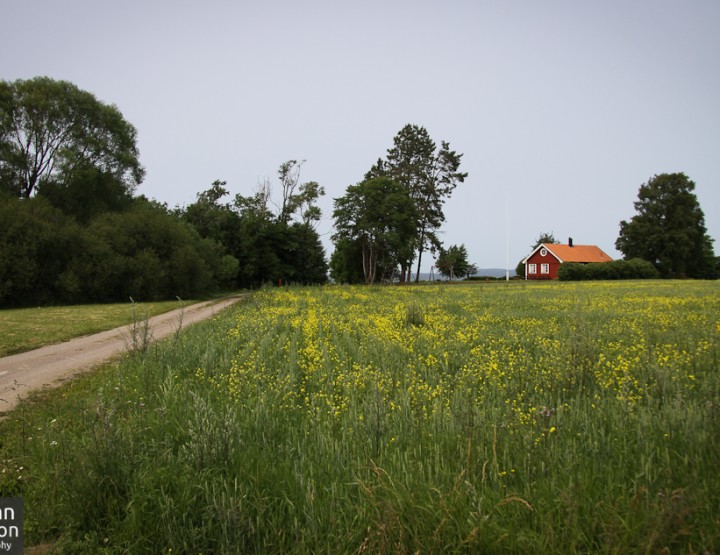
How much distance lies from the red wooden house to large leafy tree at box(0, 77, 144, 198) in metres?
65.8

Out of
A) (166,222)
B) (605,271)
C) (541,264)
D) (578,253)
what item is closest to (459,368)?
(166,222)

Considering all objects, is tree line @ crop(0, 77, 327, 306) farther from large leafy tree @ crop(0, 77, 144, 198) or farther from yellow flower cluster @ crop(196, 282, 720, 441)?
yellow flower cluster @ crop(196, 282, 720, 441)

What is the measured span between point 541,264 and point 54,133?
7237cm

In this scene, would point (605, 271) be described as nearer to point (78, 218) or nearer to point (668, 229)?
point (668, 229)

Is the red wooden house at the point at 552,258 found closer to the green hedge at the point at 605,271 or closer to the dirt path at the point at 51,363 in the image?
the green hedge at the point at 605,271

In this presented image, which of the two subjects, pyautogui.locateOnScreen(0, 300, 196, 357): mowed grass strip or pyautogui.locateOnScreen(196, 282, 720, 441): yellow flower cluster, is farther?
pyautogui.locateOnScreen(0, 300, 196, 357): mowed grass strip

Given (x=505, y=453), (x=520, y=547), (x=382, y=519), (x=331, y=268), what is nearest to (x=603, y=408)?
(x=505, y=453)

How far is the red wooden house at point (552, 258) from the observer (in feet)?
249

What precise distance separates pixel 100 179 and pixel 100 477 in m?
44.2

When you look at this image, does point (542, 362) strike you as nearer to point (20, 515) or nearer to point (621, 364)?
point (621, 364)

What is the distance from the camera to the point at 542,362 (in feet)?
23.9

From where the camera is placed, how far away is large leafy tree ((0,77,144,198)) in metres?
35.2

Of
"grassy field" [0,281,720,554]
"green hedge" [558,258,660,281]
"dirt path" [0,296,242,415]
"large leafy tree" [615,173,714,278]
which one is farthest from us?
"large leafy tree" [615,173,714,278]

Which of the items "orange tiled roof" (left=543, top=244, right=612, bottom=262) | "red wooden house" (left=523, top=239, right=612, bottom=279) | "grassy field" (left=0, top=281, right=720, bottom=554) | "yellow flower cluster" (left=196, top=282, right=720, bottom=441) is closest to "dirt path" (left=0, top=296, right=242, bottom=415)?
"grassy field" (left=0, top=281, right=720, bottom=554)
